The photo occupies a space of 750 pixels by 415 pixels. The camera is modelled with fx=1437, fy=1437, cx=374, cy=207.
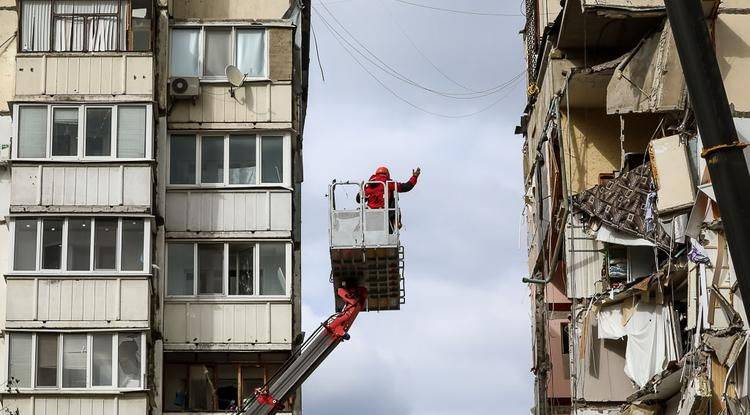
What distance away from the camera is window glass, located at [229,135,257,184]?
112ft

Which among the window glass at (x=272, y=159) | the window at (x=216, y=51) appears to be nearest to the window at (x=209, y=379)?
the window glass at (x=272, y=159)

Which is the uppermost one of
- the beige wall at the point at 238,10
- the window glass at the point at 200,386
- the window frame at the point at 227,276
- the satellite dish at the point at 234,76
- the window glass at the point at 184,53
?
the beige wall at the point at 238,10

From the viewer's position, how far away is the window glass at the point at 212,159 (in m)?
34.2

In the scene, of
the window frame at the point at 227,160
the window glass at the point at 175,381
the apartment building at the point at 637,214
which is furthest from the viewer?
the window frame at the point at 227,160

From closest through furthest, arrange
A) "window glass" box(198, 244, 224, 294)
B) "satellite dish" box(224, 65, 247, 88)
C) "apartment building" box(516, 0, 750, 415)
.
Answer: "apartment building" box(516, 0, 750, 415) < "window glass" box(198, 244, 224, 294) < "satellite dish" box(224, 65, 247, 88)

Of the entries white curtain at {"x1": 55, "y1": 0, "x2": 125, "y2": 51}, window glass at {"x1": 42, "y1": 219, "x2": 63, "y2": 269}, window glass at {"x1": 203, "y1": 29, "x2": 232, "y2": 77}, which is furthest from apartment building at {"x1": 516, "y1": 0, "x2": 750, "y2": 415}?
window glass at {"x1": 42, "y1": 219, "x2": 63, "y2": 269}

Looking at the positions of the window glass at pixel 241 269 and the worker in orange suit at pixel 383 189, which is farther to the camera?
the window glass at pixel 241 269

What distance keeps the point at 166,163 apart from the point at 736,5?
13974mm

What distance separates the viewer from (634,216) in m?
28.2

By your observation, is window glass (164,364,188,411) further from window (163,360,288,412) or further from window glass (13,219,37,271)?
window glass (13,219,37,271)

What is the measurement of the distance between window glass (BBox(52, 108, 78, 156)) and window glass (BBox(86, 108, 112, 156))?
0.31 m

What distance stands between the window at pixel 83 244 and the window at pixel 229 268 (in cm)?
122

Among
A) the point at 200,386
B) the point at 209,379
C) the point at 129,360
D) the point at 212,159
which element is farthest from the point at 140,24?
the point at 200,386

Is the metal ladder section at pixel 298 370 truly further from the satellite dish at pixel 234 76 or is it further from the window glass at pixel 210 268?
the satellite dish at pixel 234 76
